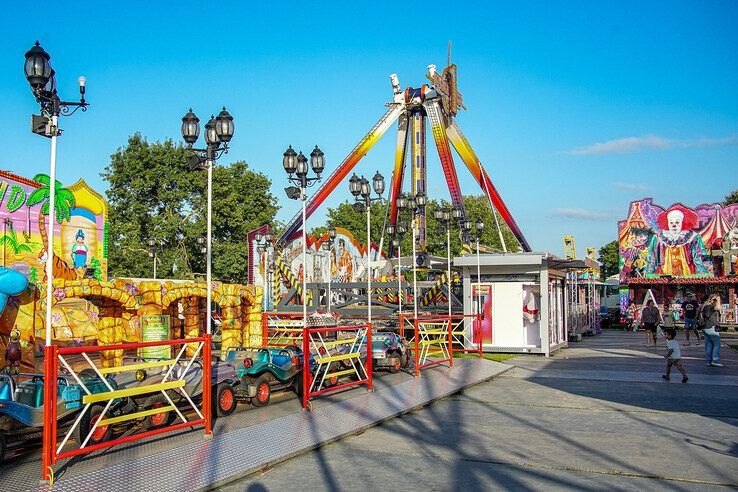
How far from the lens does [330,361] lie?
1224 cm

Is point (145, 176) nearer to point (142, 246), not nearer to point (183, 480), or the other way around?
point (142, 246)

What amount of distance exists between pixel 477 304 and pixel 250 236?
15.0 m

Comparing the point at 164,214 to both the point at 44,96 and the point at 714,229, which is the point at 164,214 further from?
the point at 44,96

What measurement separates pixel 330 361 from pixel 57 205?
2140cm

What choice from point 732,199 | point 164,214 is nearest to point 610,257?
point 732,199

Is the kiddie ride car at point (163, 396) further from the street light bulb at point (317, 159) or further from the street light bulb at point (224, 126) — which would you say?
the street light bulb at point (317, 159)

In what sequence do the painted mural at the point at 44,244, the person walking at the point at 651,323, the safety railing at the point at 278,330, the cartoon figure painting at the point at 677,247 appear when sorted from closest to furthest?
1. the painted mural at the point at 44,244
2. the safety railing at the point at 278,330
3. the person walking at the point at 651,323
4. the cartoon figure painting at the point at 677,247

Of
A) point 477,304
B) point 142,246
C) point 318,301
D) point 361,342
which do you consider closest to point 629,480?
point 361,342

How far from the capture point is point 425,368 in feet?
56.8

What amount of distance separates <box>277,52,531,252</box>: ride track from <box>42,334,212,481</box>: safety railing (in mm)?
32638

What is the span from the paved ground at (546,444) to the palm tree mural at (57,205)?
741 inches

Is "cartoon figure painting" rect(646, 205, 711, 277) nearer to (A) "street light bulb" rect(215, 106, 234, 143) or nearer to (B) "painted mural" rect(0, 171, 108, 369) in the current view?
(B) "painted mural" rect(0, 171, 108, 369)

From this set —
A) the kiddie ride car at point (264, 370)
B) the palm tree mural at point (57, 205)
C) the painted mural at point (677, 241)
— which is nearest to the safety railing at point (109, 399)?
the kiddie ride car at point (264, 370)

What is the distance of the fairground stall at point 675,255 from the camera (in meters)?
39.8
